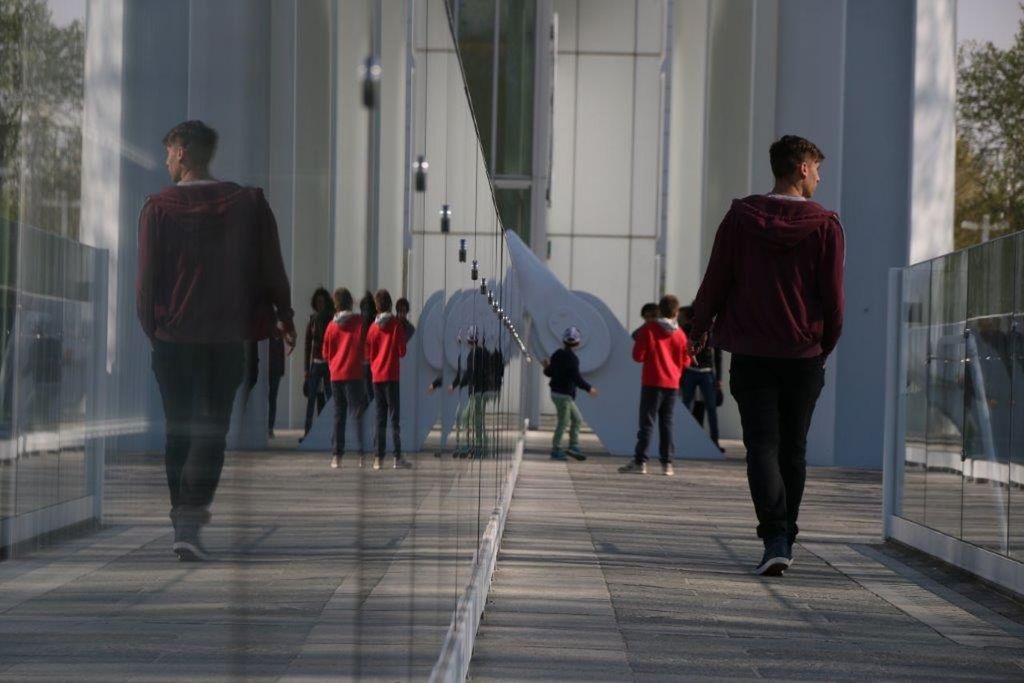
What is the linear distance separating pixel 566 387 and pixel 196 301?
54.0 ft

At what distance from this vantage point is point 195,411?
117 cm

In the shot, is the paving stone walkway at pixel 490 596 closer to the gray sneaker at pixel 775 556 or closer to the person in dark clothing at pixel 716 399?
the gray sneaker at pixel 775 556

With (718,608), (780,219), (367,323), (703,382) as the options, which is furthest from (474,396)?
(703,382)

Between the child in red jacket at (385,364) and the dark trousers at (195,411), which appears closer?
the dark trousers at (195,411)

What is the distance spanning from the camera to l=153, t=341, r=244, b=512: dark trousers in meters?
1.14

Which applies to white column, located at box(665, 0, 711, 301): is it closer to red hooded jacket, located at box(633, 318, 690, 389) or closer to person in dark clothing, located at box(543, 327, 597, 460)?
person in dark clothing, located at box(543, 327, 597, 460)

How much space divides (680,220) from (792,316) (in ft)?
76.6

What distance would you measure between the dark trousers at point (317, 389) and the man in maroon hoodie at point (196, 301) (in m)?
0.21

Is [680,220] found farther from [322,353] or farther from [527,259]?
[322,353]

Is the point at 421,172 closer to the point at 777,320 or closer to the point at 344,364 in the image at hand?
the point at 344,364

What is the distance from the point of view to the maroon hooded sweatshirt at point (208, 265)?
1.12 m

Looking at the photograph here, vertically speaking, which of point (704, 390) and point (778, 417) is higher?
point (778, 417)

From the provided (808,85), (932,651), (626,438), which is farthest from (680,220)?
(932,651)

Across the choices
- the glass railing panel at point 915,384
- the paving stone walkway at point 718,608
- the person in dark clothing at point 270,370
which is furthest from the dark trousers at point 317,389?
the glass railing panel at point 915,384
